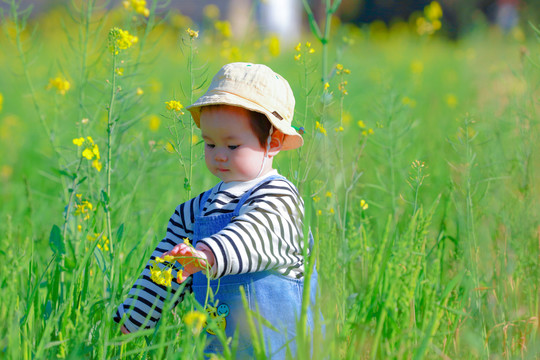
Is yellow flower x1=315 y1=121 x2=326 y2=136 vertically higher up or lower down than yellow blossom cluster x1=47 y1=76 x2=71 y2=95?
lower down

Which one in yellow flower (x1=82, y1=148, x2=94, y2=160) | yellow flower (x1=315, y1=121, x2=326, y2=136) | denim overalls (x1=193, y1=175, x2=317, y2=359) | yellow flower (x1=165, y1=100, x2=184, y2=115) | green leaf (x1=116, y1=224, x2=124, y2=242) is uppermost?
yellow flower (x1=165, y1=100, x2=184, y2=115)

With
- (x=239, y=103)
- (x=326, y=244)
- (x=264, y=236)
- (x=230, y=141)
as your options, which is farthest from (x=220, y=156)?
(x=326, y=244)

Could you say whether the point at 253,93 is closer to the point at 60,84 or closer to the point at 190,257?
the point at 190,257

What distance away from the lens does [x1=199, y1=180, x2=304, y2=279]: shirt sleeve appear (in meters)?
1.44

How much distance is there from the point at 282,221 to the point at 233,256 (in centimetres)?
19

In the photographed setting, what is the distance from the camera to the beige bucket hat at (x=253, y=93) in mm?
1617

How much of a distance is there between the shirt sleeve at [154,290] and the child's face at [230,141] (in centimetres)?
21

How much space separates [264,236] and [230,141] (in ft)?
0.93

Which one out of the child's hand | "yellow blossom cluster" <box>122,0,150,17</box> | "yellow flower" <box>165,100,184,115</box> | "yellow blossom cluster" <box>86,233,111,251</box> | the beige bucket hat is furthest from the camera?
"yellow blossom cluster" <box>122,0,150,17</box>

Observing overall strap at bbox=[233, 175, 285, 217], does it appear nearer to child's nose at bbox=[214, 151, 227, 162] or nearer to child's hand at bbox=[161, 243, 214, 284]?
child's nose at bbox=[214, 151, 227, 162]

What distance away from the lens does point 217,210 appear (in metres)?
1.67

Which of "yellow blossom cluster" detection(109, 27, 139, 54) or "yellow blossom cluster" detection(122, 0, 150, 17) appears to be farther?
"yellow blossom cluster" detection(122, 0, 150, 17)

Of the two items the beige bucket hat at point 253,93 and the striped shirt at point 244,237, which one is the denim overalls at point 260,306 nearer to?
the striped shirt at point 244,237

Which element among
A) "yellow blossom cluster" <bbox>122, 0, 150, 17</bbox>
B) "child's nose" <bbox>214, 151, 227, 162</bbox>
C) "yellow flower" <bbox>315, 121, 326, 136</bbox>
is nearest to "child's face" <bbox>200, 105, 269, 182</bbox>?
"child's nose" <bbox>214, 151, 227, 162</bbox>
